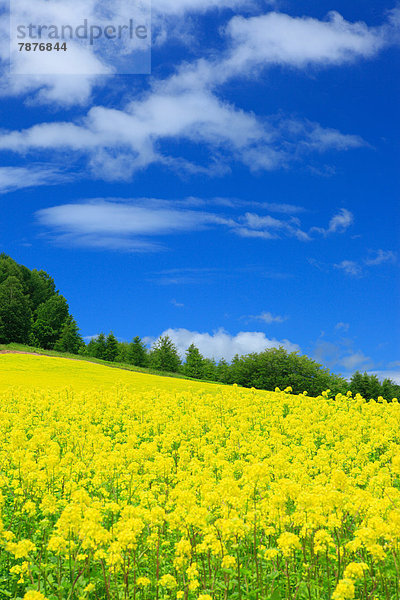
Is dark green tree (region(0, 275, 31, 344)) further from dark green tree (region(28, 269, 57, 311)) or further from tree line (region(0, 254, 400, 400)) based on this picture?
dark green tree (region(28, 269, 57, 311))

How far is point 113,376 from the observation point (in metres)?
36.2

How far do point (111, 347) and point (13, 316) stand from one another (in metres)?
15.8

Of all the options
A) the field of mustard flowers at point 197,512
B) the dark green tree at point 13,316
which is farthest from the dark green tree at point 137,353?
the field of mustard flowers at point 197,512

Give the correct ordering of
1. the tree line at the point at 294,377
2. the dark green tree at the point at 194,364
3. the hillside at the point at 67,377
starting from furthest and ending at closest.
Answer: the dark green tree at the point at 194,364 → the tree line at the point at 294,377 → the hillside at the point at 67,377

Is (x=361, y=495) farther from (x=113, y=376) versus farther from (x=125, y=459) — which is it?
(x=113, y=376)

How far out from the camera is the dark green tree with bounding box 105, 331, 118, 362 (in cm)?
7431

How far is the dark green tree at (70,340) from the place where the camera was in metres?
77.9

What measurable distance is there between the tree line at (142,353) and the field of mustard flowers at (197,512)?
36.8m

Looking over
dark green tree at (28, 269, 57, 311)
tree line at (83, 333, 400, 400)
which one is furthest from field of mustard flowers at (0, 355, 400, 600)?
dark green tree at (28, 269, 57, 311)

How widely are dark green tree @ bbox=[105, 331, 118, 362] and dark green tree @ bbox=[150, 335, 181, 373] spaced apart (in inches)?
305

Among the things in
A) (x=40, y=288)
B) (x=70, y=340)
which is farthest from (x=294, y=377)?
(x=40, y=288)

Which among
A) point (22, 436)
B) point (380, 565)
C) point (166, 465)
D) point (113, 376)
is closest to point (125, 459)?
point (166, 465)

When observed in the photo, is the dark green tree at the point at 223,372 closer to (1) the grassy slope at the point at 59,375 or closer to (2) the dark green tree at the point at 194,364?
(2) the dark green tree at the point at 194,364

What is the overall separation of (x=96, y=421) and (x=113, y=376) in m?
19.5
